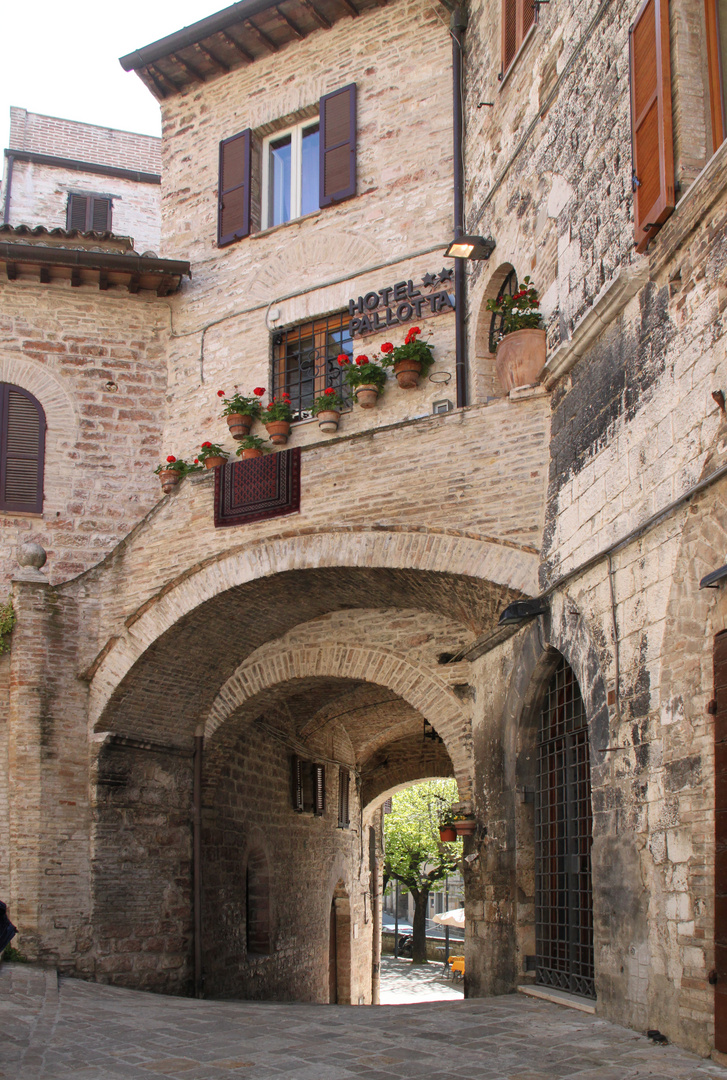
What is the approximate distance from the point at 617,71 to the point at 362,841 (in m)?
13.0

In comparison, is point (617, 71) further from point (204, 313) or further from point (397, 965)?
point (397, 965)

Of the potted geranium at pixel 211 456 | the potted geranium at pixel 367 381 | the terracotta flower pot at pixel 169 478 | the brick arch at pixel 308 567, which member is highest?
the potted geranium at pixel 367 381

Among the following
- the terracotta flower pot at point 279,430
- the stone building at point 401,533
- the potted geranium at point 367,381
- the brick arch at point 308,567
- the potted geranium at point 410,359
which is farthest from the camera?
the terracotta flower pot at point 279,430

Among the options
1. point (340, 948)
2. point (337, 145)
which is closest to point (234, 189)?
point (337, 145)

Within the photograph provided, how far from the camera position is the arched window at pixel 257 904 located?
43.4ft

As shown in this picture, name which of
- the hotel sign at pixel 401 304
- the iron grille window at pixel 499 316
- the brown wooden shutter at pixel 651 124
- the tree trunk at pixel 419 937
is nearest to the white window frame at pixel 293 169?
the hotel sign at pixel 401 304

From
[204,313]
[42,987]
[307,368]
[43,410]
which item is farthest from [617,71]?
[42,987]

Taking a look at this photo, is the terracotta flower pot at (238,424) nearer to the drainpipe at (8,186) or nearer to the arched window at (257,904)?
the arched window at (257,904)

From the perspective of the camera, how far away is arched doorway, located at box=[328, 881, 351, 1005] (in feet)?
53.3

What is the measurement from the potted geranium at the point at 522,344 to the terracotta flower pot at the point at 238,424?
Result: 12.1 feet

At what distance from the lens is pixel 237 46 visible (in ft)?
43.9

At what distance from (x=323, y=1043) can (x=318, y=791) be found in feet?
27.3

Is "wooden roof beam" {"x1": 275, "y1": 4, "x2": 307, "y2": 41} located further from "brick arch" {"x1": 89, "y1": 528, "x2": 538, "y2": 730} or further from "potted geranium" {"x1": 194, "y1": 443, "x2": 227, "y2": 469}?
"brick arch" {"x1": 89, "y1": 528, "x2": 538, "y2": 730}

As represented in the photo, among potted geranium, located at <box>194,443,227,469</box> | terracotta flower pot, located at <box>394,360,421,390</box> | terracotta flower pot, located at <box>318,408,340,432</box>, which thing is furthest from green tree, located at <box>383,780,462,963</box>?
terracotta flower pot, located at <box>394,360,421,390</box>
